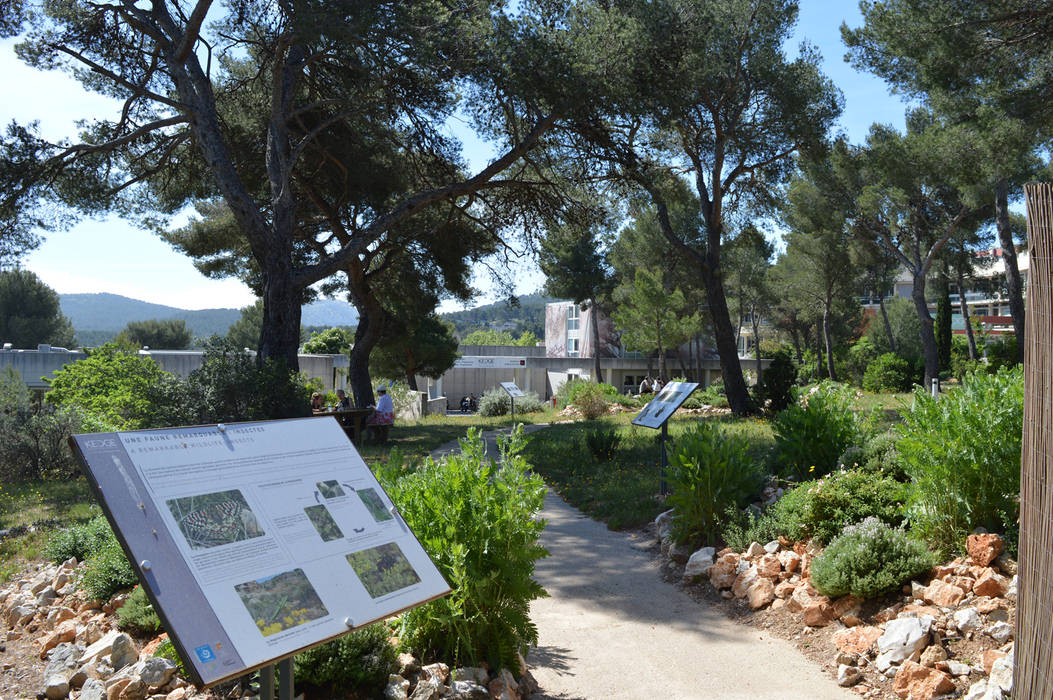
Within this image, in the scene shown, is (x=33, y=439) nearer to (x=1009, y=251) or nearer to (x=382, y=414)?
(x=382, y=414)

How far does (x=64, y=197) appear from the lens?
43.3 ft

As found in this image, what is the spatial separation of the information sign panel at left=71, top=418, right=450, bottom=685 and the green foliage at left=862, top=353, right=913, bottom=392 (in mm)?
27573

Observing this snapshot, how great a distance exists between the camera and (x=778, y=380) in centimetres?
1656

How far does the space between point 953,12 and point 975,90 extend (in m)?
1.63

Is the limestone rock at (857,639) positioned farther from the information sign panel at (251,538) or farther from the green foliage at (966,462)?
the information sign panel at (251,538)

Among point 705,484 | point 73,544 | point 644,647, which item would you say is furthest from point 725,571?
point 73,544

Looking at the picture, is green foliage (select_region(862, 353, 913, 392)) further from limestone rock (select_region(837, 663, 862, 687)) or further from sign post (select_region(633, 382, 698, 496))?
limestone rock (select_region(837, 663, 862, 687))

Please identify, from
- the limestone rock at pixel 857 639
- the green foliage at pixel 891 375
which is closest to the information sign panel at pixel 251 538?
the limestone rock at pixel 857 639

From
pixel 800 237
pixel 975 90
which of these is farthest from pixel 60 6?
pixel 800 237

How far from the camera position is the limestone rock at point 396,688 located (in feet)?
10.6

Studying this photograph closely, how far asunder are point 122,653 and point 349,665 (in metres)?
1.30

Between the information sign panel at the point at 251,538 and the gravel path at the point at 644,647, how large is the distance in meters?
1.67

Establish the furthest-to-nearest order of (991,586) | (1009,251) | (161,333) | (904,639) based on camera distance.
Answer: (161,333) < (1009,251) < (991,586) < (904,639)

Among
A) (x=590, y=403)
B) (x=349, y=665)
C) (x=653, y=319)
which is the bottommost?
(x=590, y=403)
